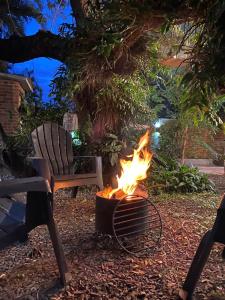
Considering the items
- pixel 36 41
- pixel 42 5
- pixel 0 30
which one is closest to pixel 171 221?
pixel 36 41

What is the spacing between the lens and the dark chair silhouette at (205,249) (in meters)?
1.53

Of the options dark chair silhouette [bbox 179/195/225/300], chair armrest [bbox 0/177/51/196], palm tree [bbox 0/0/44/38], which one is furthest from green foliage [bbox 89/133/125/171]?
palm tree [bbox 0/0/44/38]

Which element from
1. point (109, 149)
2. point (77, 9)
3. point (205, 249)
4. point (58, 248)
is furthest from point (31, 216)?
point (77, 9)

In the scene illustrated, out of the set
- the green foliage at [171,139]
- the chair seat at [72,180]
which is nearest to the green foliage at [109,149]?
the chair seat at [72,180]

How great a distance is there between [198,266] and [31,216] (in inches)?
36.4

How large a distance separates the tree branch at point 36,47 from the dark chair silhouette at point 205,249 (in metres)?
2.67

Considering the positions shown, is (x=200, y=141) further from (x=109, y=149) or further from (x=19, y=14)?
(x=19, y=14)

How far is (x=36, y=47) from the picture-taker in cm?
436

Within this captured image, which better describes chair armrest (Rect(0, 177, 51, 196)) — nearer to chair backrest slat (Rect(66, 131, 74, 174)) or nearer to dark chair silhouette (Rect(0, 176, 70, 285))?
dark chair silhouette (Rect(0, 176, 70, 285))

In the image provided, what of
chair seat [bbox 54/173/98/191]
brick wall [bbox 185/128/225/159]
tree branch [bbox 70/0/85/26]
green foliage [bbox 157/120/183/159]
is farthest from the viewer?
brick wall [bbox 185/128/225/159]

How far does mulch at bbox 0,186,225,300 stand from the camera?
1.76 m

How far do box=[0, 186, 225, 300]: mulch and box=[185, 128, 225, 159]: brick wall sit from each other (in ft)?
14.3

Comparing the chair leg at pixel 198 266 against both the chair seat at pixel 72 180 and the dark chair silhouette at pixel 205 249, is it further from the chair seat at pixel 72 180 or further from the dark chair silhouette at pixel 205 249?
the chair seat at pixel 72 180

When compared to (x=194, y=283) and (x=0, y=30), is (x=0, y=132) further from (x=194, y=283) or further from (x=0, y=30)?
(x=194, y=283)
